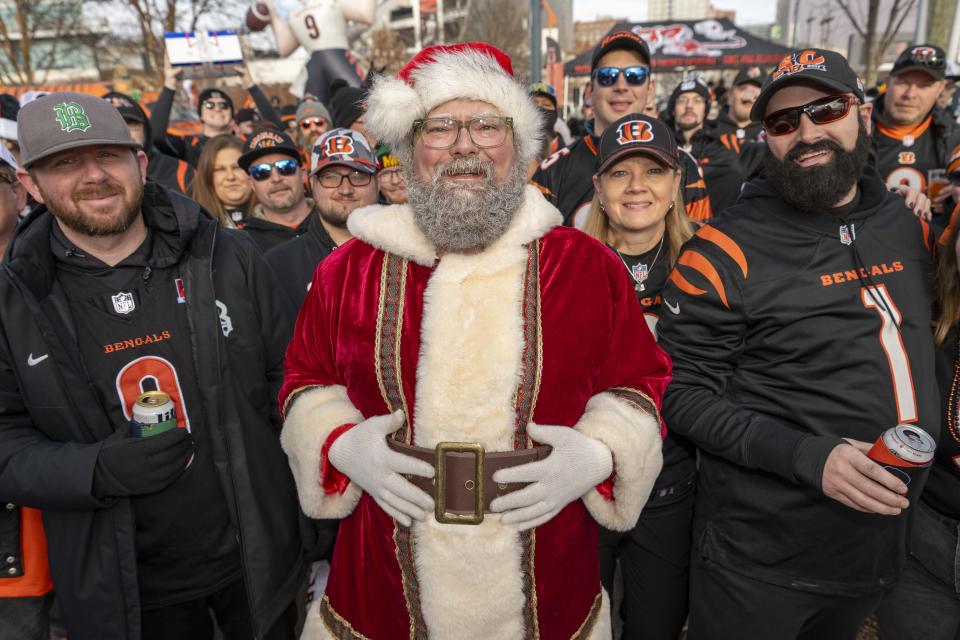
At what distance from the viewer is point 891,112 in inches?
182

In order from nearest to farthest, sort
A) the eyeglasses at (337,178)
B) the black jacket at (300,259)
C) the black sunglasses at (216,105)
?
1. the black jacket at (300,259)
2. the eyeglasses at (337,178)
3. the black sunglasses at (216,105)

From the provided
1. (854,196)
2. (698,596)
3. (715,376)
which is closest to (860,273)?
(854,196)

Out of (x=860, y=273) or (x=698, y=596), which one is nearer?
(x=860, y=273)

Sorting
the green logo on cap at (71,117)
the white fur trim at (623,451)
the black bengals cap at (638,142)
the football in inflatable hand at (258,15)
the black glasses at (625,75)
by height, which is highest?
the football in inflatable hand at (258,15)

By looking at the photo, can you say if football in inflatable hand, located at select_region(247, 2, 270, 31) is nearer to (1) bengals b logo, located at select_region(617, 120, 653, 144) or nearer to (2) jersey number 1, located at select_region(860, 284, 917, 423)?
(1) bengals b logo, located at select_region(617, 120, 653, 144)

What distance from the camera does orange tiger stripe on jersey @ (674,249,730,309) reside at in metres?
2.10

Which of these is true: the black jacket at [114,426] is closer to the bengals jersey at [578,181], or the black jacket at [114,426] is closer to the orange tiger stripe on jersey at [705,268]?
the orange tiger stripe on jersey at [705,268]

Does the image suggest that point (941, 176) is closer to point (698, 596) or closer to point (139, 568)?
point (698, 596)

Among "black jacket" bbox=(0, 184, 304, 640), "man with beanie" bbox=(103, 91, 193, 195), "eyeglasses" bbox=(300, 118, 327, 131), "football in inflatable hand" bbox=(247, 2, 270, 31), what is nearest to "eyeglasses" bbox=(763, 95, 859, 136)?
"black jacket" bbox=(0, 184, 304, 640)

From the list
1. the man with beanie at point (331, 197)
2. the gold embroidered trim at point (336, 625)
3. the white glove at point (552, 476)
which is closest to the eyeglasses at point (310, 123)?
the man with beanie at point (331, 197)

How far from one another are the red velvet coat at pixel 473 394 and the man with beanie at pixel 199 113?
553 cm

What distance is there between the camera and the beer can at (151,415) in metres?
1.81

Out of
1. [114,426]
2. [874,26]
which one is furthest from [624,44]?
[874,26]

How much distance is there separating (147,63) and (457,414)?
18924 millimetres
